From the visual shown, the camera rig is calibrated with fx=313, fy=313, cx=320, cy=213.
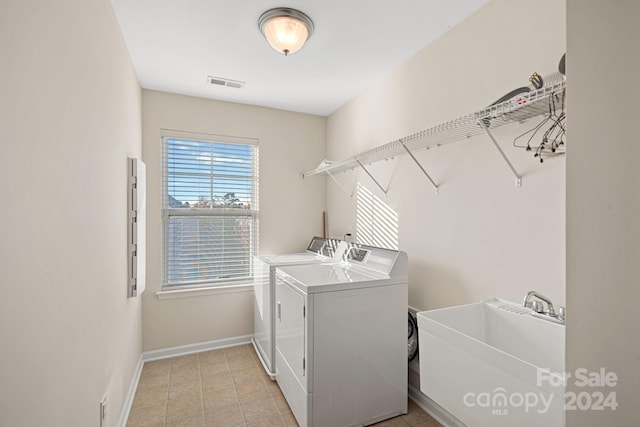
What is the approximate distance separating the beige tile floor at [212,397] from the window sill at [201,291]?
23.3 inches

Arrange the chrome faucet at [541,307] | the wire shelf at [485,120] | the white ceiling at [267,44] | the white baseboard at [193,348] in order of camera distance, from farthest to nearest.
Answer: the white baseboard at [193,348] → the white ceiling at [267,44] → the chrome faucet at [541,307] → the wire shelf at [485,120]

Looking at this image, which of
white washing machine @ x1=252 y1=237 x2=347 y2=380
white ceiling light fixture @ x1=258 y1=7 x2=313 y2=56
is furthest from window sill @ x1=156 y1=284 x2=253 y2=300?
white ceiling light fixture @ x1=258 y1=7 x2=313 y2=56

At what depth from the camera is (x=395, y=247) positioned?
2562 millimetres

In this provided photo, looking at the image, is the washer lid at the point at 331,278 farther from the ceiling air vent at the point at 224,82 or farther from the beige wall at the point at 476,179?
the ceiling air vent at the point at 224,82

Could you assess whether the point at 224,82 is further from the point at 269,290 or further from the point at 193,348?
the point at 193,348

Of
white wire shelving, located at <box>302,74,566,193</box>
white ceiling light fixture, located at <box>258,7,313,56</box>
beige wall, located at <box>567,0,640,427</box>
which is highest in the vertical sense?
white ceiling light fixture, located at <box>258,7,313,56</box>

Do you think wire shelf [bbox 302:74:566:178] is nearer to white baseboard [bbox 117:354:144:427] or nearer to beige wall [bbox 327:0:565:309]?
beige wall [bbox 327:0:565:309]

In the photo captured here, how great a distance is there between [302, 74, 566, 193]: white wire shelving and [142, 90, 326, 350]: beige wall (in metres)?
1.14

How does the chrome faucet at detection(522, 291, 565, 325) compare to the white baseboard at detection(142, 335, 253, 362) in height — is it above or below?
above

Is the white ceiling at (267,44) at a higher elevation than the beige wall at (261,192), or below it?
higher

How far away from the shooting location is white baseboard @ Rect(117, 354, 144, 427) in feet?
6.68

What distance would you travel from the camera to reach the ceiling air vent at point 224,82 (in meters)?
2.79

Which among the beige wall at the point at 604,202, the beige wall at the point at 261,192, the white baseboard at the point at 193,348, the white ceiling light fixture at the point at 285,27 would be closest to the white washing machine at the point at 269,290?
the white baseboard at the point at 193,348

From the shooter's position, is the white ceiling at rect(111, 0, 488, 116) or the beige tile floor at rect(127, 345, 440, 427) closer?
the white ceiling at rect(111, 0, 488, 116)
